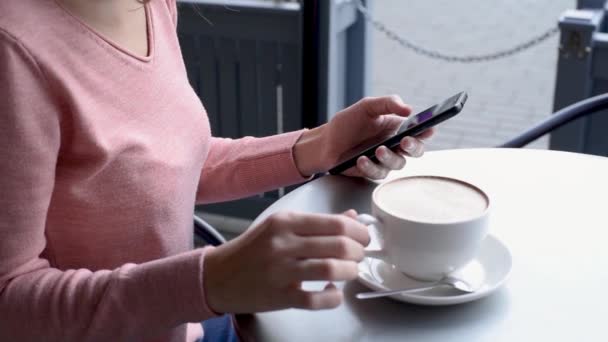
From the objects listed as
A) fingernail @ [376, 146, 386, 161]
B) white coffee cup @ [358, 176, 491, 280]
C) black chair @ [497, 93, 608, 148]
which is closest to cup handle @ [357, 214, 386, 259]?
white coffee cup @ [358, 176, 491, 280]

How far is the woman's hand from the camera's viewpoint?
109 cm

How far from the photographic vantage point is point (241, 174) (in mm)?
1163

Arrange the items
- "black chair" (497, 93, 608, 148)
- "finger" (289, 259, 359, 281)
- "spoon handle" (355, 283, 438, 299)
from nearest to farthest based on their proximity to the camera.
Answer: "finger" (289, 259, 359, 281) < "spoon handle" (355, 283, 438, 299) < "black chair" (497, 93, 608, 148)

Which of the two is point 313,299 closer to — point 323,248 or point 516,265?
point 323,248

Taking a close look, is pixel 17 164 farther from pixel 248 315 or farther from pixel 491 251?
pixel 491 251

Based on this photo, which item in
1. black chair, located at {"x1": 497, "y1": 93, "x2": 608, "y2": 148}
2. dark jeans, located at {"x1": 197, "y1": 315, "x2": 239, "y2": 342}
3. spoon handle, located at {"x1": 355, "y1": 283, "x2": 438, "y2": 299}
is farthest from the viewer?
black chair, located at {"x1": 497, "y1": 93, "x2": 608, "y2": 148}

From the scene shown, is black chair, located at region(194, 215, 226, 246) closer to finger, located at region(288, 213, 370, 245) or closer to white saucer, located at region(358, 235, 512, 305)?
white saucer, located at region(358, 235, 512, 305)

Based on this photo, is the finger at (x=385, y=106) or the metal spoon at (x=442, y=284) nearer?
the metal spoon at (x=442, y=284)

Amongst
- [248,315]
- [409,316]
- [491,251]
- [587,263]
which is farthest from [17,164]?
[587,263]

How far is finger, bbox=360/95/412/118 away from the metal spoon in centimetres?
34

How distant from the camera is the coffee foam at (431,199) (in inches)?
31.4

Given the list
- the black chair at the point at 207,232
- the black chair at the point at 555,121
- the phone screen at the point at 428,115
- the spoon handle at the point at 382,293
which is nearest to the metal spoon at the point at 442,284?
the spoon handle at the point at 382,293

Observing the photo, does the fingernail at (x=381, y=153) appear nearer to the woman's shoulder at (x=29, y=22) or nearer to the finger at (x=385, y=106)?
the finger at (x=385, y=106)

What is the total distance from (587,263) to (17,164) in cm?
66
